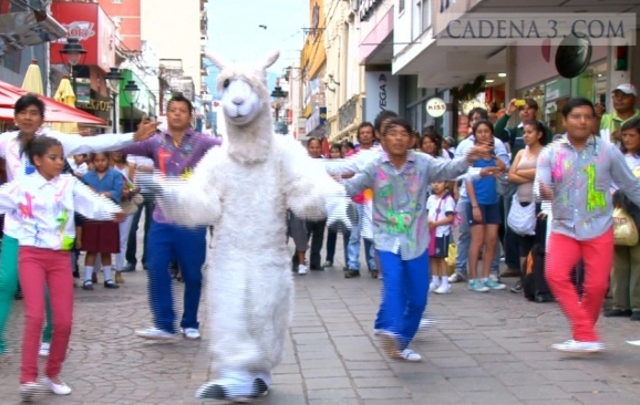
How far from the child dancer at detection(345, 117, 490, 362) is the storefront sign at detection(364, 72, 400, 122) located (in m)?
25.4

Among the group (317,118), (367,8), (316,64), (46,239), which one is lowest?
(46,239)

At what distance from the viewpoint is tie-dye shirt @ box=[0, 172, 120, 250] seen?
5957mm

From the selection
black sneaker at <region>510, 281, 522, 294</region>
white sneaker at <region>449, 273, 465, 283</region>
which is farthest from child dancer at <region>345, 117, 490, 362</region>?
white sneaker at <region>449, 273, 465, 283</region>

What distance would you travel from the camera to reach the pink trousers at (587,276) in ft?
22.3

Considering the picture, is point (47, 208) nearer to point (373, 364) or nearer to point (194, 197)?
point (194, 197)

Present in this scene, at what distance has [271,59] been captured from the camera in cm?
612

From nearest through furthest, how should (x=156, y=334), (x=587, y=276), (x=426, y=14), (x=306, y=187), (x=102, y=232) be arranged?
(x=306, y=187)
(x=587, y=276)
(x=156, y=334)
(x=102, y=232)
(x=426, y=14)

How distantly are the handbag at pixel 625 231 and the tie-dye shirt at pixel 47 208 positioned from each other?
4.45 metres

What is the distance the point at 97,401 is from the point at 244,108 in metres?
2.03

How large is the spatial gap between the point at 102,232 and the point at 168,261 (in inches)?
154

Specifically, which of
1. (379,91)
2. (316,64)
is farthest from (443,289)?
(316,64)

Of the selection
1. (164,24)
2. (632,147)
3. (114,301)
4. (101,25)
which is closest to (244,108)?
(632,147)

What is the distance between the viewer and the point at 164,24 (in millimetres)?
81812

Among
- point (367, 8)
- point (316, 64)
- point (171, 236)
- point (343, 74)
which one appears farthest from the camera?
point (316, 64)
